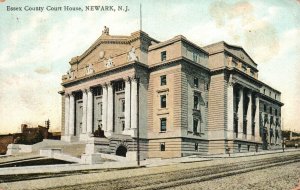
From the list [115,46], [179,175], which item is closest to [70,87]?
[115,46]

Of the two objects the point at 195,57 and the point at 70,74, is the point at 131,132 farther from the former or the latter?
the point at 70,74

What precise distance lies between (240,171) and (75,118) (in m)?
31.0

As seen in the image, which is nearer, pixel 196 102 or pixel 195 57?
pixel 195 57

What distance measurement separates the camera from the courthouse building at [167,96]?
119ft

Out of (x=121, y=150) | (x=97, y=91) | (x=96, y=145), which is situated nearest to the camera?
(x=96, y=145)

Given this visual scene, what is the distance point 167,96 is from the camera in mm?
37312

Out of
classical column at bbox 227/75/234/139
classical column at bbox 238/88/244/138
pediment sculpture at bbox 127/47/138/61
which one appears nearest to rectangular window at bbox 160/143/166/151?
classical column at bbox 227/75/234/139

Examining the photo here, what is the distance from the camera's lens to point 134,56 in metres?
38.2

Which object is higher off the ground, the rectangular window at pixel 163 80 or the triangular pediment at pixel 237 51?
the triangular pediment at pixel 237 51

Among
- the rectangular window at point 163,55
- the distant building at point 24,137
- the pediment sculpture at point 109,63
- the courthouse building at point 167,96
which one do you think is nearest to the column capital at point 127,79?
the courthouse building at point 167,96

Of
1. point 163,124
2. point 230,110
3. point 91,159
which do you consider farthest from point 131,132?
point 230,110

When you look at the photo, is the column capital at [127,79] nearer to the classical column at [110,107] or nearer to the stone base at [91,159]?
the classical column at [110,107]

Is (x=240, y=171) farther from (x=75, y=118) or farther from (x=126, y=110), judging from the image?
(x=75, y=118)

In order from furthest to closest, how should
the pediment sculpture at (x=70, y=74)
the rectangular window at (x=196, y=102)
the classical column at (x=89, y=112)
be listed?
1. the pediment sculpture at (x=70, y=74)
2. the classical column at (x=89, y=112)
3. the rectangular window at (x=196, y=102)
